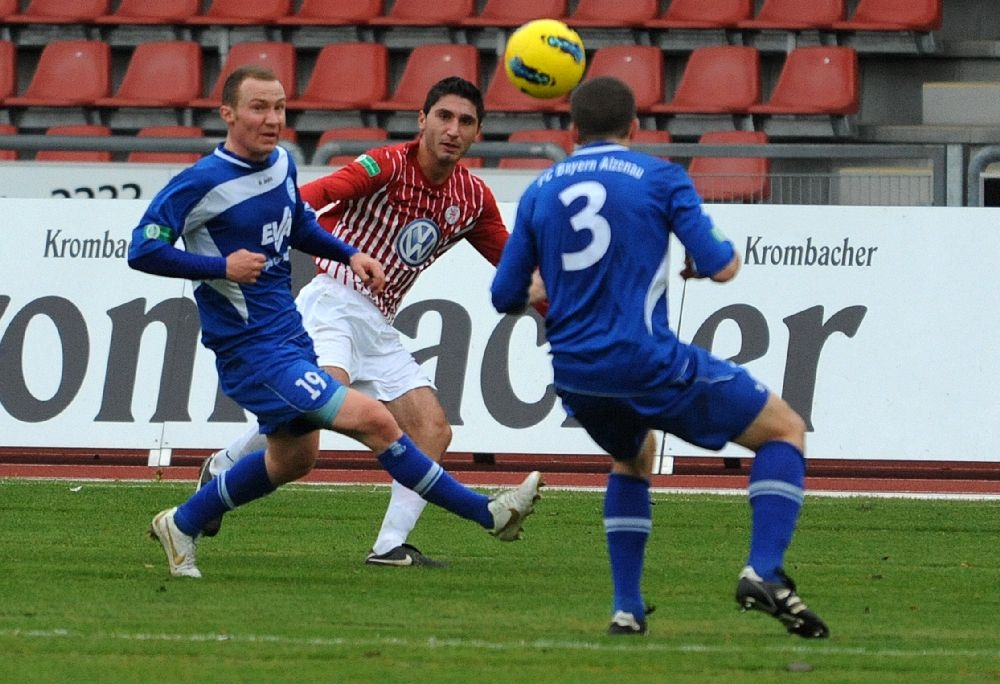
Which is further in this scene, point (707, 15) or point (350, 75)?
point (350, 75)

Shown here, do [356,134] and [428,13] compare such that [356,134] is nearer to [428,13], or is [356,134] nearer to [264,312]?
[428,13]

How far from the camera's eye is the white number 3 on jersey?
233 inches

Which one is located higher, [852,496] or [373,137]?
[373,137]

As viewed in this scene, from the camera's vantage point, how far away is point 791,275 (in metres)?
12.6

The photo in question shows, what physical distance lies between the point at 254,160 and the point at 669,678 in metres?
3.13

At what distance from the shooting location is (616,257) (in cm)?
593


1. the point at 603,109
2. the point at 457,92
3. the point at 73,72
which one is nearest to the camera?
the point at 603,109

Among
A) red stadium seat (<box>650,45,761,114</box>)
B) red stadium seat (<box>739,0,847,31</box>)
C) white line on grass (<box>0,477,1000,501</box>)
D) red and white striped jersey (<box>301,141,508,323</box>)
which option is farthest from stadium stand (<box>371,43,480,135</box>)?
red and white striped jersey (<box>301,141,508,323</box>)

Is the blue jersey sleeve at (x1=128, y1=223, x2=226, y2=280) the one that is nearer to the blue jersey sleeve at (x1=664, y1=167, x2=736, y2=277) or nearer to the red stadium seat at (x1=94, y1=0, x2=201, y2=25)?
the blue jersey sleeve at (x1=664, y1=167, x2=736, y2=277)

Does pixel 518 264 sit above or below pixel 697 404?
above

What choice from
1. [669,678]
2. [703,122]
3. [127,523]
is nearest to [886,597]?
[669,678]

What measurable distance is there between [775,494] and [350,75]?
14.2m

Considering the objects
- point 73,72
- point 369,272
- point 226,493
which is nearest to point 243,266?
point 369,272

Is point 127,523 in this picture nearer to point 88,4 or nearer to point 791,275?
point 791,275
